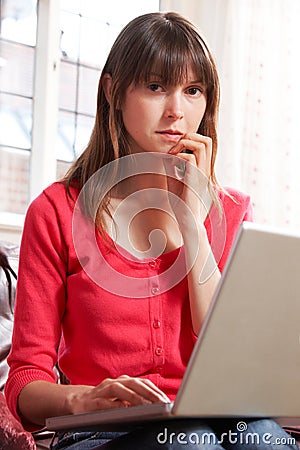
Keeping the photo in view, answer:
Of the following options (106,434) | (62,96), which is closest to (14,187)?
(62,96)

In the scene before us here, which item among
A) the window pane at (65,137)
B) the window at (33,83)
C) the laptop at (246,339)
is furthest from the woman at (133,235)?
the window pane at (65,137)

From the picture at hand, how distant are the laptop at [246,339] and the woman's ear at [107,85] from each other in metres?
0.66

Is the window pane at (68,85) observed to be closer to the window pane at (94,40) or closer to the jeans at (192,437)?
the window pane at (94,40)

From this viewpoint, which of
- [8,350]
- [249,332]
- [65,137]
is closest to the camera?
[249,332]

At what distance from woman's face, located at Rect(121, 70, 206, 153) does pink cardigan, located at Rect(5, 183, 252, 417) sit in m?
0.19

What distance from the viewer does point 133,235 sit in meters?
1.43

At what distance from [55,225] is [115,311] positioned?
0.61 feet

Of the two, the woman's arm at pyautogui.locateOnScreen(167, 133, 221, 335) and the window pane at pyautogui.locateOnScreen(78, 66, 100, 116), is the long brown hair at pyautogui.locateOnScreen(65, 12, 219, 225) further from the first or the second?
the window pane at pyautogui.locateOnScreen(78, 66, 100, 116)

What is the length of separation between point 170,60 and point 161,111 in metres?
Result: 0.09

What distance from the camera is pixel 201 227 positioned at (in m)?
1.31

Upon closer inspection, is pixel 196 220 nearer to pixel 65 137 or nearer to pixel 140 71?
pixel 140 71

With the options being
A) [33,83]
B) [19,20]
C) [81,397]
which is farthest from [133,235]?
[19,20]

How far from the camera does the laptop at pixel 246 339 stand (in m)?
0.84

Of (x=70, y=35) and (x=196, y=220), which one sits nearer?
(x=196, y=220)
